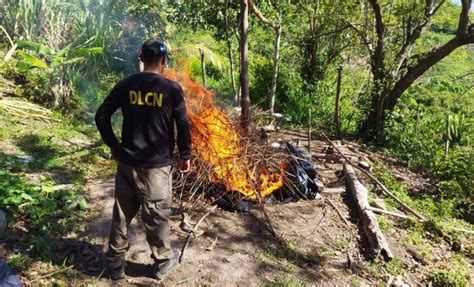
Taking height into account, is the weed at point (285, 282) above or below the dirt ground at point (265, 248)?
below

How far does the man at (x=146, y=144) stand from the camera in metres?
2.95

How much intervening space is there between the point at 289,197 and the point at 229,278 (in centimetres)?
178

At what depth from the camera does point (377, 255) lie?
4.11 m

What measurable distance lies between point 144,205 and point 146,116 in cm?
72

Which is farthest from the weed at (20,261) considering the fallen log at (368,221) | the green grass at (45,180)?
the fallen log at (368,221)

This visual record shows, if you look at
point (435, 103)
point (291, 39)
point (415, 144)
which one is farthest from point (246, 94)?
point (435, 103)

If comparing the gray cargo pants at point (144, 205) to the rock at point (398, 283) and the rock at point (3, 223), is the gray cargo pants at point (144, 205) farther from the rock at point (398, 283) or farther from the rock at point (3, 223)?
the rock at point (398, 283)

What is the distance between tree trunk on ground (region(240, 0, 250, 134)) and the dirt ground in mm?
1216

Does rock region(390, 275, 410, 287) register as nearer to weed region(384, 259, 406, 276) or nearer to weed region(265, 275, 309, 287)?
weed region(384, 259, 406, 276)

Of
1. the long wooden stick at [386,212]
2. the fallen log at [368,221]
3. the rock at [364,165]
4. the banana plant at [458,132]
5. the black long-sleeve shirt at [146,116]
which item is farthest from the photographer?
the banana plant at [458,132]

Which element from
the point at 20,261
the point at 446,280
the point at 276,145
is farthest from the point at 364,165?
the point at 20,261

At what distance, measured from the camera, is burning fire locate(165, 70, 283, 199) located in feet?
15.5

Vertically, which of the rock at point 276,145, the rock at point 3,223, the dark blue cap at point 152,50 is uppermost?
the dark blue cap at point 152,50

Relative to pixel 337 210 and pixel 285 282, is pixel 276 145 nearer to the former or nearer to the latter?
pixel 337 210
